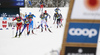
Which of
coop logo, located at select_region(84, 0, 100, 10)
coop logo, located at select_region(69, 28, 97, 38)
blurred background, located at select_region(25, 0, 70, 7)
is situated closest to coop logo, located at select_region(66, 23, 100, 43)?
coop logo, located at select_region(69, 28, 97, 38)

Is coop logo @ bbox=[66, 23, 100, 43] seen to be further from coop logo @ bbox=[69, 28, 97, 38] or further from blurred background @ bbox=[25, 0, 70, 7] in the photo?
blurred background @ bbox=[25, 0, 70, 7]

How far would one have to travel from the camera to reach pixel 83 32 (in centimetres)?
190

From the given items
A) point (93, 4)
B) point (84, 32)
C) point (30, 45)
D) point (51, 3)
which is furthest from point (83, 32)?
point (51, 3)

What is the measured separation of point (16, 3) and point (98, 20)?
10691 millimetres

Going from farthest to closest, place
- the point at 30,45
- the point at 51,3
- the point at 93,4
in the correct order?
the point at 51,3 → the point at 30,45 → the point at 93,4

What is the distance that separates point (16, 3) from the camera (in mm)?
12062

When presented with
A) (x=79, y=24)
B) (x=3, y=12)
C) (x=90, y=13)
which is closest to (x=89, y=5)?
(x=90, y=13)

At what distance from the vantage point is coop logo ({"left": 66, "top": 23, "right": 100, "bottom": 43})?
1.88 metres

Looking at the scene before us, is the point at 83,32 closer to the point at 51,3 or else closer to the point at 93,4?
the point at 93,4

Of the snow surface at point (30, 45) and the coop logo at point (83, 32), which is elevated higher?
the coop logo at point (83, 32)

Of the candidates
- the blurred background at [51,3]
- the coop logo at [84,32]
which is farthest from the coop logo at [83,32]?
the blurred background at [51,3]

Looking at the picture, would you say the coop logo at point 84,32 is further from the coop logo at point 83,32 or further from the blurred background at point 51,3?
the blurred background at point 51,3

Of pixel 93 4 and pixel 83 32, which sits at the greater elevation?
pixel 93 4

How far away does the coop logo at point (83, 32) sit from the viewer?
1877 mm
